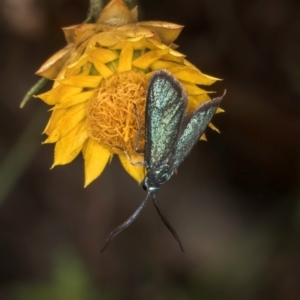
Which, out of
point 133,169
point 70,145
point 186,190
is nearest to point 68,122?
point 70,145

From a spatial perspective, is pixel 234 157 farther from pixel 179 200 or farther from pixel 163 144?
pixel 163 144

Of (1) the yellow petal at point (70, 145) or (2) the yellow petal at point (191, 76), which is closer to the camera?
(2) the yellow petal at point (191, 76)

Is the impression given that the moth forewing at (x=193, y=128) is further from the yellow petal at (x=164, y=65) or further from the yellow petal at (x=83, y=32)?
the yellow petal at (x=83, y=32)

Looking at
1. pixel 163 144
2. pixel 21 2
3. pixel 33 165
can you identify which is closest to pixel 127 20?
pixel 163 144

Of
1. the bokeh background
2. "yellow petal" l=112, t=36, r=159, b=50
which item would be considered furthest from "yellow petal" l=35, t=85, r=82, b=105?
the bokeh background

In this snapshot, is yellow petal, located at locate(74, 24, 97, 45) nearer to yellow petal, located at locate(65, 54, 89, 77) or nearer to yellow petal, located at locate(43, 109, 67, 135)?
yellow petal, located at locate(65, 54, 89, 77)

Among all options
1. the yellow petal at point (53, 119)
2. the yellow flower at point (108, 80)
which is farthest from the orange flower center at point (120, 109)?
the yellow petal at point (53, 119)
